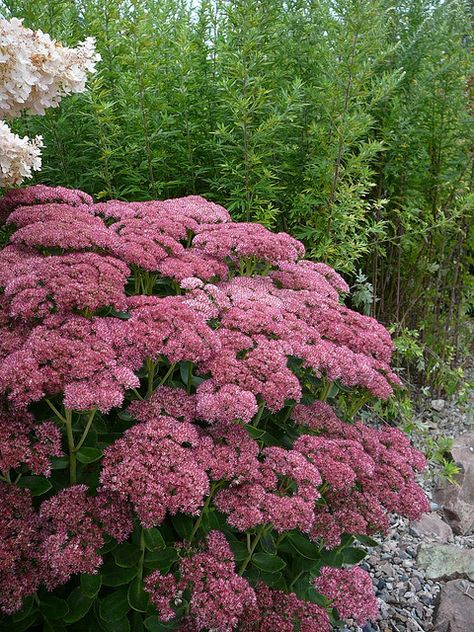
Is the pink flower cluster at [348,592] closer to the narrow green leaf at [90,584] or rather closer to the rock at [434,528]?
the narrow green leaf at [90,584]

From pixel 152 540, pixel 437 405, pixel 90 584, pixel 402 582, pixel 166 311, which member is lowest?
pixel 402 582

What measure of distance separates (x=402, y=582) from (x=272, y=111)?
233cm

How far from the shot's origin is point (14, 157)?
218cm

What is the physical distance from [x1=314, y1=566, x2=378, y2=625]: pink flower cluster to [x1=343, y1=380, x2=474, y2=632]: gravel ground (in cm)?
66

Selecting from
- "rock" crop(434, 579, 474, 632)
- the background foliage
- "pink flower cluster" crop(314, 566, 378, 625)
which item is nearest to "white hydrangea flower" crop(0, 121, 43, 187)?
the background foliage

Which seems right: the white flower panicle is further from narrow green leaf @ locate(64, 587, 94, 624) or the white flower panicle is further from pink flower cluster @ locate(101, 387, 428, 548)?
narrow green leaf @ locate(64, 587, 94, 624)

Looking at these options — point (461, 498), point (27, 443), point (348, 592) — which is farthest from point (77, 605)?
point (461, 498)

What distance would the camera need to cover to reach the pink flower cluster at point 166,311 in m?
1.49

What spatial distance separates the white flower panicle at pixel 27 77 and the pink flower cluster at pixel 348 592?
1724 mm

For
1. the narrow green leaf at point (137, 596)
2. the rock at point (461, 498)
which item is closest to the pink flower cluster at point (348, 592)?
the narrow green leaf at point (137, 596)

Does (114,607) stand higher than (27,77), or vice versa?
(27,77)

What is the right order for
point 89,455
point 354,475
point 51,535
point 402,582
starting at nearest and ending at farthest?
point 51,535 → point 89,455 → point 354,475 → point 402,582

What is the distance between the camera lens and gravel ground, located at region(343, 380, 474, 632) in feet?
8.02

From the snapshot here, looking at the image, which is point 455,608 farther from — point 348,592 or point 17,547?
point 17,547
